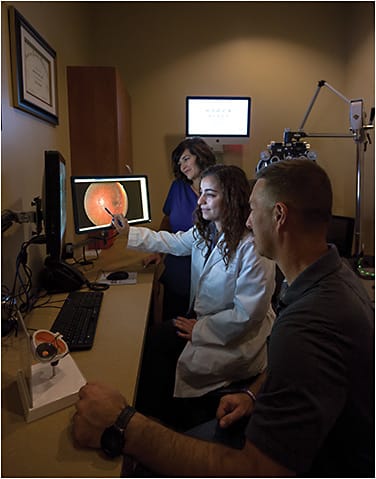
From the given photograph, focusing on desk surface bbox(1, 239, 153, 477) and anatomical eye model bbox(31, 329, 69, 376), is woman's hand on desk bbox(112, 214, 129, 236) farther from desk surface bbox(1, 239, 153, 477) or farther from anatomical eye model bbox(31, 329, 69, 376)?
anatomical eye model bbox(31, 329, 69, 376)

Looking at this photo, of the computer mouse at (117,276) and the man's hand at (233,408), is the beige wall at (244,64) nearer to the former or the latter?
the computer mouse at (117,276)

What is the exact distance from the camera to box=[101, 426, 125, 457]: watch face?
2.45 feet

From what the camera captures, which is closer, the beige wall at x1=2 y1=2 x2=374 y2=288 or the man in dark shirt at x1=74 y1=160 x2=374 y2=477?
the man in dark shirt at x1=74 y1=160 x2=374 y2=477

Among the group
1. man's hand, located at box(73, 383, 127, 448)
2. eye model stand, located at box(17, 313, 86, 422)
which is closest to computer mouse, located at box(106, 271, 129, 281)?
eye model stand, located at box(17, 313, 86, 422)

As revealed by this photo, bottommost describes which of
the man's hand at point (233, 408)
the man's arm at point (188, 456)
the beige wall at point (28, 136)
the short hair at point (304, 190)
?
the man's hand at point (233, 408)

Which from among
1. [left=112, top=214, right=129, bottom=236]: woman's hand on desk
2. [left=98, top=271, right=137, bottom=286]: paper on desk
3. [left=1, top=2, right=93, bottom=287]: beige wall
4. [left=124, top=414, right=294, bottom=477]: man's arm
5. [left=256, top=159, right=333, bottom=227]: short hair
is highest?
[left=1, top=2, right=93, bottom=287]: beige wall

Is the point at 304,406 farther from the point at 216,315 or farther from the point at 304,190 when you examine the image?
the point at 216,315

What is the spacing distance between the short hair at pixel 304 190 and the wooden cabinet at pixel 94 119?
70.0 inches

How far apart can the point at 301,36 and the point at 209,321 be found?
9.59 ft

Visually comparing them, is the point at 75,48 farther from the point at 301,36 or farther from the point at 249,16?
the point at 301,36

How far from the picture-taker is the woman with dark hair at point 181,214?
7.14ft

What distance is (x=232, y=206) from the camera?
1.64 metres

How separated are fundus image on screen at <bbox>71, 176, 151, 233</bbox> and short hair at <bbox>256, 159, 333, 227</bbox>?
1128mm

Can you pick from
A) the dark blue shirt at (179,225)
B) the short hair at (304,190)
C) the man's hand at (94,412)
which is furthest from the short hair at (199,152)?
the man's hand at (94,412)
